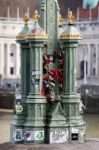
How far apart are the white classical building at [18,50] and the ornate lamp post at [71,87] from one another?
54337 mm

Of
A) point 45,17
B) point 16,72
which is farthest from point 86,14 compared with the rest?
point 45,17

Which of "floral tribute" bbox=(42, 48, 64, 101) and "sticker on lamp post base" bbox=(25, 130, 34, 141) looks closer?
"sticker on lamp post base" bbox=(25, 130, 34, 141)

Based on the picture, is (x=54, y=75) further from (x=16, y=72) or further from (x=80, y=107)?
(x=16, y=72)

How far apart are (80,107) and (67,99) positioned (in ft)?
1.05

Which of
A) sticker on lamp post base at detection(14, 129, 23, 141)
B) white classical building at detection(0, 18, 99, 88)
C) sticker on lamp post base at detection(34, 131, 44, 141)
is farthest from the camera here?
white classical building at detection(0, 18, 99, 88)

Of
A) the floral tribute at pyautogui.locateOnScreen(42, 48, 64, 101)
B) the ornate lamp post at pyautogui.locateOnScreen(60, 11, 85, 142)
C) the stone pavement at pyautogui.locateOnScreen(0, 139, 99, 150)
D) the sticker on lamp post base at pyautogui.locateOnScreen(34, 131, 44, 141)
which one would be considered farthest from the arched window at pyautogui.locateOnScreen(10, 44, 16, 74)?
the stone pavement at pyautogui.locateOnScreen(0, 139, 99, 150)

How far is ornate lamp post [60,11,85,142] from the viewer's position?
1223cm

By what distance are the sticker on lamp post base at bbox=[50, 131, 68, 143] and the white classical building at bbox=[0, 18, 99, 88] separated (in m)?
54.5

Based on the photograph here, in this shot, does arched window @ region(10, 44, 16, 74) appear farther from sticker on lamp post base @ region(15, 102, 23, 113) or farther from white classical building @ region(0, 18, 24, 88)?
sticker on lamp post base @ region(15, 102, 23, 113)

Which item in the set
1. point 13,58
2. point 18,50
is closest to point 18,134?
point 18,50

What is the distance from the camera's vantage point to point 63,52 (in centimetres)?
1238

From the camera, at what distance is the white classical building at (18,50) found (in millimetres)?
72812

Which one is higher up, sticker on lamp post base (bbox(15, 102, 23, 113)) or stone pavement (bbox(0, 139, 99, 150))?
sticker on lamp post base (bbox(15, 102, 23, 113))

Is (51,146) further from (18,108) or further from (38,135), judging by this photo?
(18,108)
